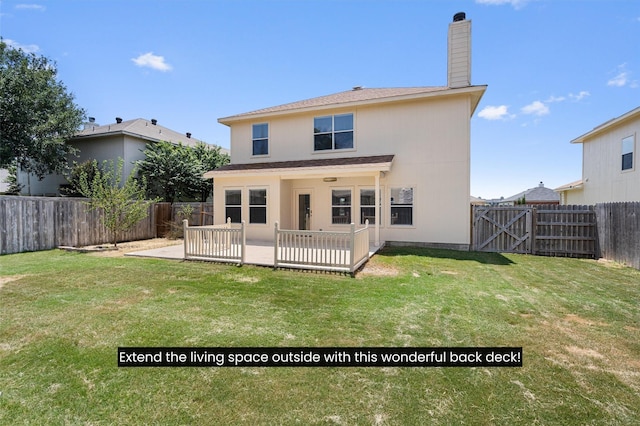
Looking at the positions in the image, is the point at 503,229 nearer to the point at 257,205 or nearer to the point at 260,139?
the point at 257,205

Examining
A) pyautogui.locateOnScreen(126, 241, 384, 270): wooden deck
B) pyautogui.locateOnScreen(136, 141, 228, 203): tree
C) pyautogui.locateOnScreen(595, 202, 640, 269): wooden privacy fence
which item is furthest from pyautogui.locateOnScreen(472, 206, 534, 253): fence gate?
pyautogui.locateOnScreen(136, 141, 228, 203): tree

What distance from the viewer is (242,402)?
241cm

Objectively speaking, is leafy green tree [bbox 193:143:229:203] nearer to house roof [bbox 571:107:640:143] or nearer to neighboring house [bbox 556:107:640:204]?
house roof [bbox 571:107:640:143]

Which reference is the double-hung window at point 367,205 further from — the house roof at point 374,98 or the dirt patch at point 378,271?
the dirt patch at point 378,271

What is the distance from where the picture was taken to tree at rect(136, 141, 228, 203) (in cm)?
1703

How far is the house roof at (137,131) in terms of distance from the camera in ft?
55.7

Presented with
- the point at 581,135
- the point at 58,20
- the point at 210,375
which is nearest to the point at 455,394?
the point at 210,375

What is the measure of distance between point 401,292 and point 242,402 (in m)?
3.62

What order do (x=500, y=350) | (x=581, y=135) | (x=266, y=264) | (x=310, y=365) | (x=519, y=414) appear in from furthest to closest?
1. (x=581, y=135)
2. (x=266, y=264)
3. (x=500, y=350)
4. (x=310, y=365)
5. (x=519, y=414)

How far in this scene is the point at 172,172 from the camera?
17062mm

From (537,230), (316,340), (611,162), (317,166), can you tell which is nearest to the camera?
(316,340)

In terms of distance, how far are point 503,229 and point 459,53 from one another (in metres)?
6.44

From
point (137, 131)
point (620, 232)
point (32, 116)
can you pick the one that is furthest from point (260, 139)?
point (32, 116)

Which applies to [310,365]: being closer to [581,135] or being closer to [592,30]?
[592,30]
